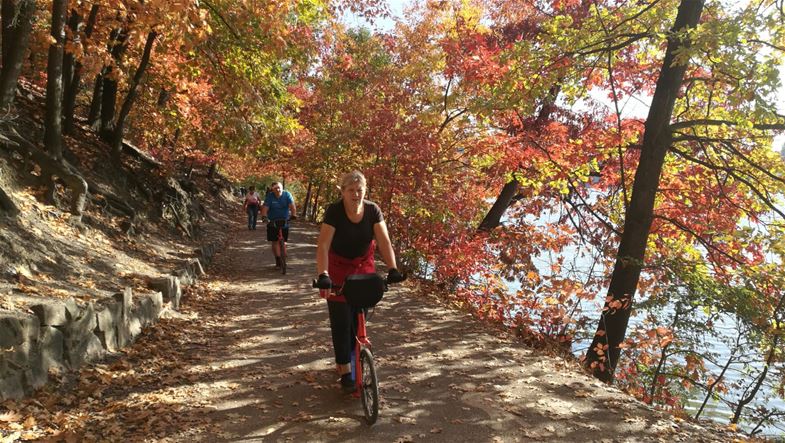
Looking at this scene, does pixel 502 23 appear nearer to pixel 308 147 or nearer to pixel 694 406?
pixel 308 147

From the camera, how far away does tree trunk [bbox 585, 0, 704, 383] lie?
25.9ft

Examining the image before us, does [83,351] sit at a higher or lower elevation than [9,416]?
higher

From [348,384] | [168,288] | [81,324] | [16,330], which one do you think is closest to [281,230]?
[168,288]

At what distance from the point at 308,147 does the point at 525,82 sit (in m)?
12.8

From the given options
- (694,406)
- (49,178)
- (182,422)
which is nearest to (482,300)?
(182,422)

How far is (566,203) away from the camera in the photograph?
13.5 meters

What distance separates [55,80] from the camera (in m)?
8.11

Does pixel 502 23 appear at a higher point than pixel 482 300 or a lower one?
higher

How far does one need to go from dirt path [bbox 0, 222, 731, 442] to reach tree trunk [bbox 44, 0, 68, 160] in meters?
3.97

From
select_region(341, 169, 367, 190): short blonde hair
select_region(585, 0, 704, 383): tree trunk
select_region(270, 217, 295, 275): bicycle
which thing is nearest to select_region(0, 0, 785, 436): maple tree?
select_region(585, 0, 704, 383): tree trunk

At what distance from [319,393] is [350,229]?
68.2 inches

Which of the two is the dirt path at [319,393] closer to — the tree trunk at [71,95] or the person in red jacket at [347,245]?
the person in red jacket at [347,245]

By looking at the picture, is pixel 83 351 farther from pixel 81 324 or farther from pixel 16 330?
pixel 16 330

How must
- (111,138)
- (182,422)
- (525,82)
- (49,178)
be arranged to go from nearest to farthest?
(182,422), (49,178), (525,82), (111,138)
